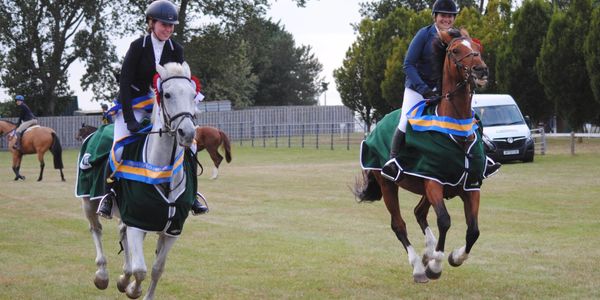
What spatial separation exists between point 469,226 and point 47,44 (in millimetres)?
58469

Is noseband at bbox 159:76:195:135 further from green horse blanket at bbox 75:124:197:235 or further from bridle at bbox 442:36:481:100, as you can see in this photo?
bridle at bbox 442:36:481:100

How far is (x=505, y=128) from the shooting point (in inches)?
1156

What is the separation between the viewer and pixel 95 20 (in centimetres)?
6238

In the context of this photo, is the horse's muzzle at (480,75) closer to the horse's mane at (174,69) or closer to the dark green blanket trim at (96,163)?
the horse's mane at (174,69)

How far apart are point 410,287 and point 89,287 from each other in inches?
136

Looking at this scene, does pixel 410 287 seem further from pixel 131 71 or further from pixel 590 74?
pixel 590 74

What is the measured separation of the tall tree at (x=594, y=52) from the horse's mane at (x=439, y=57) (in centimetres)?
2719

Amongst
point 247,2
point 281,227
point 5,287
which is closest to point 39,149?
point 281,227

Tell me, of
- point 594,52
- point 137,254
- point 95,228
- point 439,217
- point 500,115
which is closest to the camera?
point 137,254

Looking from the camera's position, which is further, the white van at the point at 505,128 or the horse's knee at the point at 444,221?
the white van at the point at 505,128

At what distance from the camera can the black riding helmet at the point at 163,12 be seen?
26.7 ft

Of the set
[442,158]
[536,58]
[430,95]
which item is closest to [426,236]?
[442,158]

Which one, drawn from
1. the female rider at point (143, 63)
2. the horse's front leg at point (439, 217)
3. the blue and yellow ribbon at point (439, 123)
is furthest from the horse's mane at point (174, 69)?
the horse's front leg at point (439, 217)

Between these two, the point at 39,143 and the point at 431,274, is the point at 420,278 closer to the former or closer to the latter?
the point at 431,274
